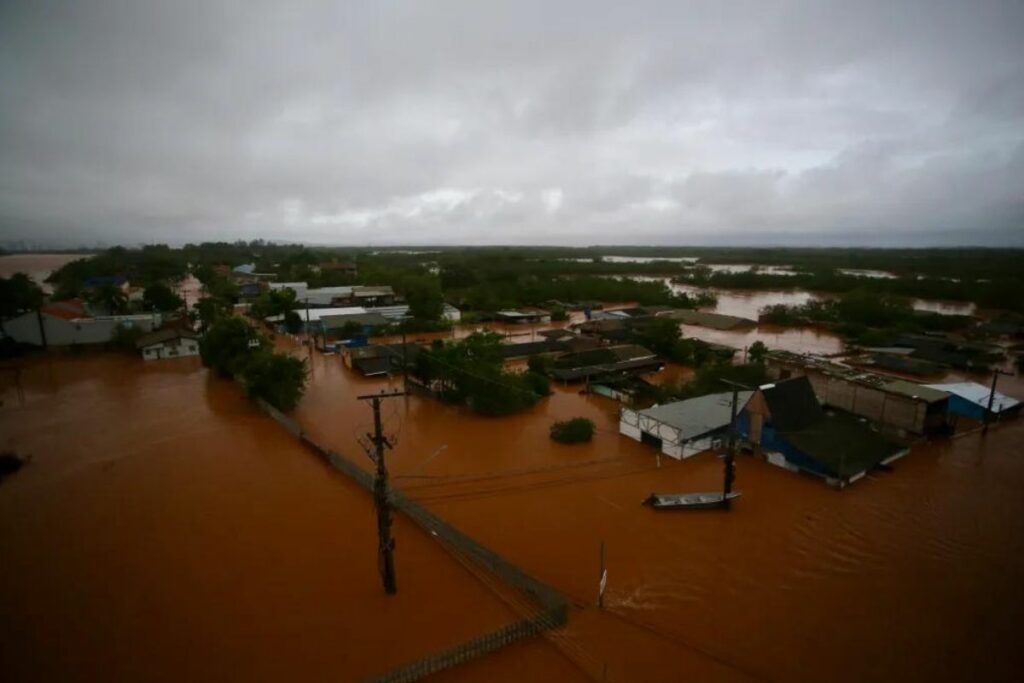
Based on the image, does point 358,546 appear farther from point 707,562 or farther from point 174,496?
point 707,562

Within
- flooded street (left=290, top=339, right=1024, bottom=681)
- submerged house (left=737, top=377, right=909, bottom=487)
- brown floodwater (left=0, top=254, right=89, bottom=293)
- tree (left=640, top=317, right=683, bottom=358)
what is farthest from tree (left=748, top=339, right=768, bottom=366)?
brown floodwater (left=0, top=254, right=89, bottom=293)

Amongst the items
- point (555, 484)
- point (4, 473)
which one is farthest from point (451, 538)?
point (4, 473)

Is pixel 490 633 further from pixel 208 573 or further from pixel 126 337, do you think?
pixel 126 337

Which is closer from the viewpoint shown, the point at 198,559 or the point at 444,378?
the point at 198,559

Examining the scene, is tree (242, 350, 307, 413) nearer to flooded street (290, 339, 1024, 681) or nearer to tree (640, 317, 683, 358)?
flooded street (290, 339, 1024, 681)

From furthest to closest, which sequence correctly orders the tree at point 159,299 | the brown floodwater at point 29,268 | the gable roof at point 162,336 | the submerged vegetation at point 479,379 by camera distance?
the brown floodwater at point 29,268, the tree at point 159,299, the gable roof at point 162,336, the submerged vegetation at point 479,379

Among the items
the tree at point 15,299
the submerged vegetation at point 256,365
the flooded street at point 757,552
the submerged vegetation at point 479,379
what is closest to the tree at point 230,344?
the submerged vegetation at point 256,365

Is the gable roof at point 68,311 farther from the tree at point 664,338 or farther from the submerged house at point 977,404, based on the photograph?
the submerged house at point 977,404
